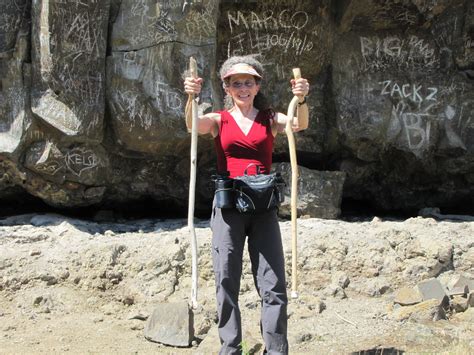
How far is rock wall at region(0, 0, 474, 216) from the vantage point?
7457 millimetres

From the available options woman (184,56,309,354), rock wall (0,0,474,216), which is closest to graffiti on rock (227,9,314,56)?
rock wall (0,0,474,216)

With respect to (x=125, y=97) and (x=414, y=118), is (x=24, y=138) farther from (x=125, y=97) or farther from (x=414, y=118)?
(x=414, y=118)

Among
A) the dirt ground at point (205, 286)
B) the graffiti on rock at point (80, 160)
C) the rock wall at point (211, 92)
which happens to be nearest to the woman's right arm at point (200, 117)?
the dirt ground at point (205, 286)

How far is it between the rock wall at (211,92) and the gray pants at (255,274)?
156 inches

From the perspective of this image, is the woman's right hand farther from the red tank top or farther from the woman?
the red tank top

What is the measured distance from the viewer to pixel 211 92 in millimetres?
7621

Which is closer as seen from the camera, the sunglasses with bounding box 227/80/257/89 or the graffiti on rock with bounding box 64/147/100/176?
the sunglasses with bounding box 227/80/257/89

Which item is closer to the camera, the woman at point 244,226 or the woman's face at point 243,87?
the woman at point 244,226

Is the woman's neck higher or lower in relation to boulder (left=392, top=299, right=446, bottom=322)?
higher

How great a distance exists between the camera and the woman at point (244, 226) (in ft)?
12.1

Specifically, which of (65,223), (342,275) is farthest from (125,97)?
(342,275)

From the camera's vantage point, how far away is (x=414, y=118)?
27.8ft

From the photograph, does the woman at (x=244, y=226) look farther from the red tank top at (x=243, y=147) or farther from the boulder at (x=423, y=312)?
the boulder at (x=423, y=312)

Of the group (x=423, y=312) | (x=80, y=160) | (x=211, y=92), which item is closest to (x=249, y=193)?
(x=423, y=312)
